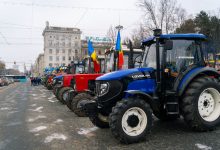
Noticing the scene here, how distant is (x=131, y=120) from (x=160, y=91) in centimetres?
116

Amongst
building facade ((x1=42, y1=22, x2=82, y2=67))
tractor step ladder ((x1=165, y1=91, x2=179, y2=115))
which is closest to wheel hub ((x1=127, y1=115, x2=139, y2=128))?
tractor step ladder ((x1=165, y1=91, x2=179, y2=115))

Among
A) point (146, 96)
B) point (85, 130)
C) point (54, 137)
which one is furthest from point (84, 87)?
point (146, 96)

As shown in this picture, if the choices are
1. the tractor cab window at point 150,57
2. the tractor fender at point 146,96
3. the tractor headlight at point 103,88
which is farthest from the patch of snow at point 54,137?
the tractor cab window at point 150,57

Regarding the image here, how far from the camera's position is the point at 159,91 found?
6.45 m

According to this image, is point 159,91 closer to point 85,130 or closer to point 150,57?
point 150,57

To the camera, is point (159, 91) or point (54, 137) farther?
point (54, 137)

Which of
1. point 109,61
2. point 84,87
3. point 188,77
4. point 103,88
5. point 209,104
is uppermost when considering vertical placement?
point 109,61

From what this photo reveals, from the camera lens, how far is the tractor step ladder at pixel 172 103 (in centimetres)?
633

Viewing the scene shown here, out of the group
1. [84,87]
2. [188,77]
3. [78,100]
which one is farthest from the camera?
[84,87]

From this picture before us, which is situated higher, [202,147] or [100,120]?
[100,120]

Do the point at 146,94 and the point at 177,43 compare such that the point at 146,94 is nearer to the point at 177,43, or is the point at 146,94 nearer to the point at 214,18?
the point at 177,43

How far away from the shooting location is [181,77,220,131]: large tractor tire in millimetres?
6359

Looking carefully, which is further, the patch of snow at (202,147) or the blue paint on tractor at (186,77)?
the blue paint on tractor at (186,77)

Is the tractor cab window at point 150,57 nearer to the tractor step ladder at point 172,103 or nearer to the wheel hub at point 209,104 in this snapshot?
the tractor step ladder at point 172,103
